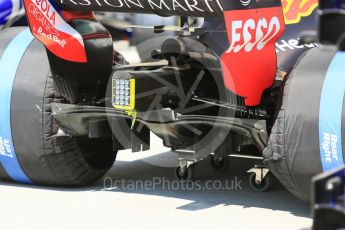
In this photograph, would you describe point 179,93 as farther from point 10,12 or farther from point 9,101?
point 10,12

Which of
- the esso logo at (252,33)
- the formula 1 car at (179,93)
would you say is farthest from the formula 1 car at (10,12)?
the esso logo at (252,33)

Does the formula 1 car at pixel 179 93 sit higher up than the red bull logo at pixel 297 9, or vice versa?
the red bull logo at pixel 297 9

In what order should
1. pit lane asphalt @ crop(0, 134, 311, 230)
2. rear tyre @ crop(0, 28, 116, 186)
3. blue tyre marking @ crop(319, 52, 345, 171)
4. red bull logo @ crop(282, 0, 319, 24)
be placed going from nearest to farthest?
blue tyre marking @ crop(319, 52, 345, 171)
pit lane asphalt @ crop(0, 134, 311, 230)
red bull logo @ crop(282, 0, 319, 24)
rear tyre @ crop(0, 28, 116, 186)

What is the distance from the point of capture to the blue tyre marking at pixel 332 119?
4.32 m

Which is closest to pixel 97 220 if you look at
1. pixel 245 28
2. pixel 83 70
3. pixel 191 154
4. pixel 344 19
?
pixel 191 154

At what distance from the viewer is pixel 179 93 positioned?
16.9 feet

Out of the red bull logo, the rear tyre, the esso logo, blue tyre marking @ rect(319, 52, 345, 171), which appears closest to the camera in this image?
blue tyre marking @ rect(319, 52, 345, 171)

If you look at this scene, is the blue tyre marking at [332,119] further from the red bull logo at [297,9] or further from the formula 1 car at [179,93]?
the red bull logo at [297,9]

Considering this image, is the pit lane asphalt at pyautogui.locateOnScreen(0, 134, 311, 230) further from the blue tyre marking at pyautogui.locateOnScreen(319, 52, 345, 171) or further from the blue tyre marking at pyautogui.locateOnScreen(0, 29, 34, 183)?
the blue tyre marking at pyautogui.locateOnScreen(319, 52, 345, 171)

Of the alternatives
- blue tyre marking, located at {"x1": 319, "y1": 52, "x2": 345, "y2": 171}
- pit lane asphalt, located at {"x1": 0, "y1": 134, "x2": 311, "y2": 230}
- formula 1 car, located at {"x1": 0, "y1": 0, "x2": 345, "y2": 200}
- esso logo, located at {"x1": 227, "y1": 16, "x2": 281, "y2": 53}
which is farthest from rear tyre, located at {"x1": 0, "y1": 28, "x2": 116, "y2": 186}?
blue tyre marking, located at {"x1": 319, "y1": 52, "x2": 345, "y2": 171}

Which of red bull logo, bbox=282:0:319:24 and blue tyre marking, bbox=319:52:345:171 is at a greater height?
red bull logo, bbox=282:0:319:24

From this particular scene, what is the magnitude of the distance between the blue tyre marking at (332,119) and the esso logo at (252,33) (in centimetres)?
42

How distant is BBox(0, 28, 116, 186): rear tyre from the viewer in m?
5.45

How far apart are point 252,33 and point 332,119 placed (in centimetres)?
64
